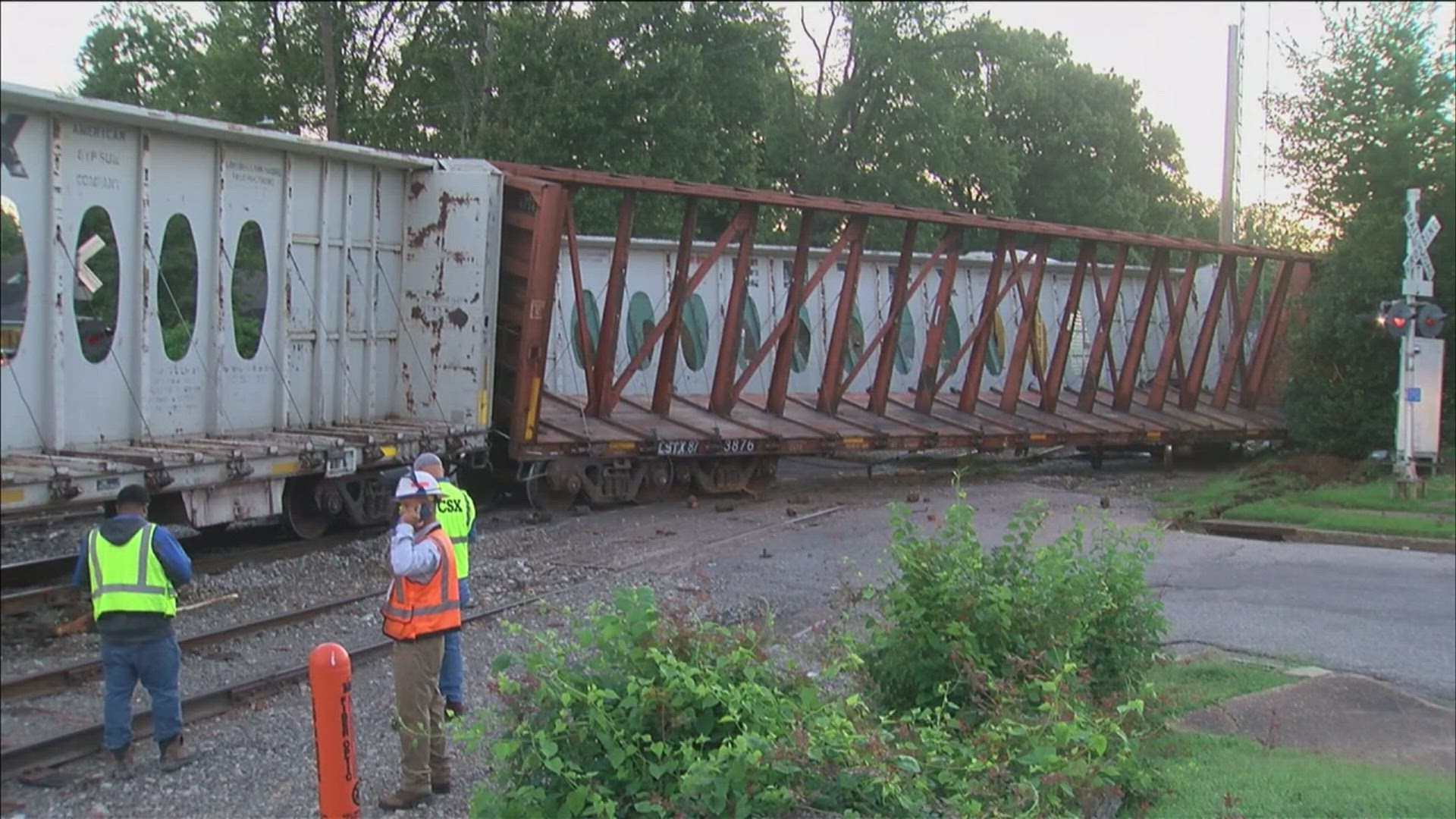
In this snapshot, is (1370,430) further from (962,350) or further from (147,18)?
(147,18)

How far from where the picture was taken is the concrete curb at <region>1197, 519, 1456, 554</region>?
13711 millimetres

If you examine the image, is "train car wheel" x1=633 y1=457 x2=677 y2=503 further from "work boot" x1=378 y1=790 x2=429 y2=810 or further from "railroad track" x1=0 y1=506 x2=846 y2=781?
"work boot" x1=378 y1=790 x2=429 y2=810

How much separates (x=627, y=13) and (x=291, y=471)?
20057mm

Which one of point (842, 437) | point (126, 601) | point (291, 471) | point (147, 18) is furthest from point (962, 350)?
point (147, 18)

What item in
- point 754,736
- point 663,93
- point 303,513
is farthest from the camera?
point 663,93

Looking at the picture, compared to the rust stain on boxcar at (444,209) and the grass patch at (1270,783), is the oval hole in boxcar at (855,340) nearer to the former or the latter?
the rust stain on boxcar at (444,209)

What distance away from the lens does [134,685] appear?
6723 millimetres

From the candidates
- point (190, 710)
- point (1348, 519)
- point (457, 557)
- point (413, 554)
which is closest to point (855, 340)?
point (1348, 519)

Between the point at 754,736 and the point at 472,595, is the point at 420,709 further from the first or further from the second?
the point at 472,595

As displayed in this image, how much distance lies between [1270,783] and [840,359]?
13155 millimetres

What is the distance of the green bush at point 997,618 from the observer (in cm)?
602

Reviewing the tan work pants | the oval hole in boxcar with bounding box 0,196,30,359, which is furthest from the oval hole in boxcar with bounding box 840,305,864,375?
the tan work pants

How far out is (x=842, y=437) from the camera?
17.7 metres

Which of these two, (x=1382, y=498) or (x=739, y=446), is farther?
(x=739, y=446)
